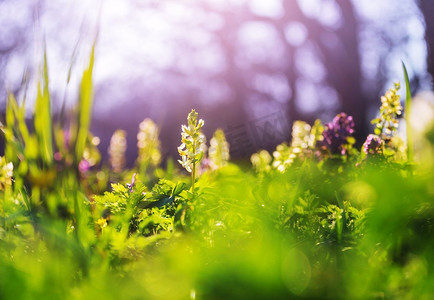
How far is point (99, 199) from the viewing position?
1.14 metres

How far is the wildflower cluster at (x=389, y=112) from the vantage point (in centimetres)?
215

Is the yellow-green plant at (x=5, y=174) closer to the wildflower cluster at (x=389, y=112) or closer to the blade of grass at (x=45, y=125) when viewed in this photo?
the blade of grass at (x=45, y=125)

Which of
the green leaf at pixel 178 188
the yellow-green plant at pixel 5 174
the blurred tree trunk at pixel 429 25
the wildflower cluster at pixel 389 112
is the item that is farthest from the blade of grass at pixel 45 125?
the blurred tree trunk at pixel 429 25

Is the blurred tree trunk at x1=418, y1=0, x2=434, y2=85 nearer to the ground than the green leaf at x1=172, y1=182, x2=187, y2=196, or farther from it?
farther from it

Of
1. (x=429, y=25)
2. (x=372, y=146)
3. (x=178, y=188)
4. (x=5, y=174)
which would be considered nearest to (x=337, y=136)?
(x=372, y=146)

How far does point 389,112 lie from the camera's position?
220 centimetres

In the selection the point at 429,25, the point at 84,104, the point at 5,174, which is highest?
the point at 429,25

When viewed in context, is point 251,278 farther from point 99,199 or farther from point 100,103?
point 100,103

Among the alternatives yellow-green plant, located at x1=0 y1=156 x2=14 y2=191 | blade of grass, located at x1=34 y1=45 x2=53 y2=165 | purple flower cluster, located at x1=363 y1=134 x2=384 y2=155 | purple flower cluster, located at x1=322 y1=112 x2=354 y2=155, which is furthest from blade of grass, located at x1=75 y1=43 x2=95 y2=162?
purple flower cluster, located at x1=322 y1=112 x2=354 y2=155

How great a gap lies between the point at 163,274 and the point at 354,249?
18.7 inches

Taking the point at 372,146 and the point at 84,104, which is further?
the point at 372,146

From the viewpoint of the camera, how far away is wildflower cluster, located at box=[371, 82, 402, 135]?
2152 millimetres

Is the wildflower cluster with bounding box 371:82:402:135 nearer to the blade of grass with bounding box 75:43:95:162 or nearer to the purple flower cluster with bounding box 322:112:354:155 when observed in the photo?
the purple flower cluster with bounding box 322:112:354:155

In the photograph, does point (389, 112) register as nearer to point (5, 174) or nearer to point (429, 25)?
point (5, 174)
